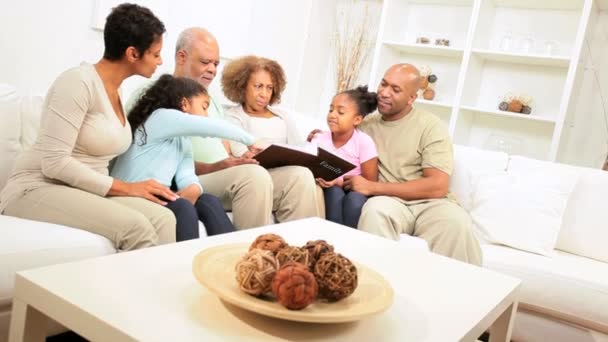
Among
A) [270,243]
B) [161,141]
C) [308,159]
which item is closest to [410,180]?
[308,159]

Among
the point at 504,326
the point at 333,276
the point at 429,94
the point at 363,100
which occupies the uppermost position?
the point at 429,94

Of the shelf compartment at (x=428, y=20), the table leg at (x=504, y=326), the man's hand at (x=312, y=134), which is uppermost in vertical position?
the shelf compartment at (x=428, y=20)

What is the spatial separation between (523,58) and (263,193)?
2.27 m

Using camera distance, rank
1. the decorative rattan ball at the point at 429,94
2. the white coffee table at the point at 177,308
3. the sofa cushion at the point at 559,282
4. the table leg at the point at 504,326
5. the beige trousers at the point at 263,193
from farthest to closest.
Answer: the decorative rattan ball at the point at 429,94 → the beige trousers at the point at 263,193 → the sofa cushion at the point at 559,282 → the table leg at the point at 504,326 → the white coffee table at the point at 177,308

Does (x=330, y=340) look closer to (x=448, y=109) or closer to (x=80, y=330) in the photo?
(x=80, y=330)

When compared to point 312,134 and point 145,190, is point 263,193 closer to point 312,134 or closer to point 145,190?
point 145,190

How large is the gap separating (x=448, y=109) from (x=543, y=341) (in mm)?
2186

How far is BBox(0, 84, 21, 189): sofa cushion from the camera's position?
1882mm

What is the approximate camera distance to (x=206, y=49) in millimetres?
2525

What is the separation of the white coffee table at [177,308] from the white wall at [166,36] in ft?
5.15

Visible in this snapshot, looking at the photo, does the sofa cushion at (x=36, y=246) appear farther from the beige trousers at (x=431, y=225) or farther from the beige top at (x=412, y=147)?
the beige top at (x=412, y=147)

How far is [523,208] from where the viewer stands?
2.38 m

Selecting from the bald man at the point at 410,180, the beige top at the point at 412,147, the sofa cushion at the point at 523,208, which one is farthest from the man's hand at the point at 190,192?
the sofa cushion at the point at 523,208

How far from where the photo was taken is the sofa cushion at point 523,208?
90.9 inches
